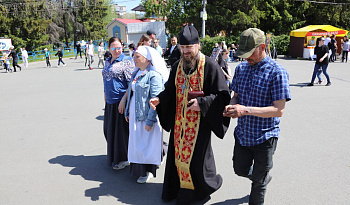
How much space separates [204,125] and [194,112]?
18 centimetres

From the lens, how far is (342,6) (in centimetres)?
2838

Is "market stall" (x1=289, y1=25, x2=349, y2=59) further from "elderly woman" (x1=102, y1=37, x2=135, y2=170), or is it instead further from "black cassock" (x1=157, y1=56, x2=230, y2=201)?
"black cassock" (x1=157, y1=56, x2=230, y2=201)

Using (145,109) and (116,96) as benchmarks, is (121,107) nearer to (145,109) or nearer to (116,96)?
(116,96)

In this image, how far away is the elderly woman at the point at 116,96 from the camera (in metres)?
4.31

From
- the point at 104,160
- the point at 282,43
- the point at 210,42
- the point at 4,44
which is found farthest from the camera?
the point at 4,44

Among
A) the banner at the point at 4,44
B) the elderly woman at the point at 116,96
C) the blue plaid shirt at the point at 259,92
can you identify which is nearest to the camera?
the blue plaid shirt at the point at 259,92

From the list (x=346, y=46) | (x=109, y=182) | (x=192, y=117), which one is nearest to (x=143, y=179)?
(x=109, y=182)

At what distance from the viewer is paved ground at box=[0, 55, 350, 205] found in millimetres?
3734

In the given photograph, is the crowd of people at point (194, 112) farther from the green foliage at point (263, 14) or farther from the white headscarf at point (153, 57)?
the green foliage at point (263, 14)

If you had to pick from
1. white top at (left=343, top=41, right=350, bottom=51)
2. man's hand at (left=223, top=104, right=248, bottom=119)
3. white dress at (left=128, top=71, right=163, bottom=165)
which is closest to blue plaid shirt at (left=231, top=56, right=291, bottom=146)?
man's hand at (left=223, top=104, right=248, bottom=119)

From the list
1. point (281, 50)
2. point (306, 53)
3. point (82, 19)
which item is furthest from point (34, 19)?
point (306, 53)

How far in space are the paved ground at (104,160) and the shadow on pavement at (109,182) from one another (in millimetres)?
13

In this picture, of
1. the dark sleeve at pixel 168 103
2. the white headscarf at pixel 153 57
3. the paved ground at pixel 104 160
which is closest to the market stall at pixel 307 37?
the paved ground at pixel 104 160

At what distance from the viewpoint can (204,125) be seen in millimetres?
3225
